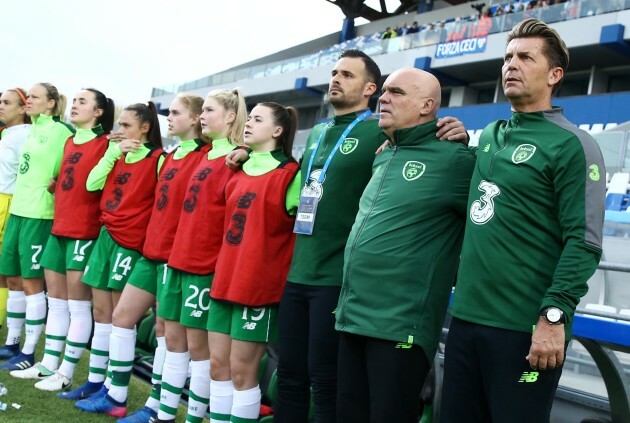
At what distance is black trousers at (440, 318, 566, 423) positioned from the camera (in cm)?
234

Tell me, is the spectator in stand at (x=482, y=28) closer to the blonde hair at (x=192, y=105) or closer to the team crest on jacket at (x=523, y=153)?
the blonde hair at (x=192, y=105)

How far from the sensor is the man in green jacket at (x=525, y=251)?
230cm

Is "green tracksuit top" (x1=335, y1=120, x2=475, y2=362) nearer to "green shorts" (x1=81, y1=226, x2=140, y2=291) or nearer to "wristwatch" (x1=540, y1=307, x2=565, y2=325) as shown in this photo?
"wristwatch" (x1=540, y1=307, x2=565, y2=325)

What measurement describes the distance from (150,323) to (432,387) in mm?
3617

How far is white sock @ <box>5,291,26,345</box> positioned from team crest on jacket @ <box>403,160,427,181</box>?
12.7ft

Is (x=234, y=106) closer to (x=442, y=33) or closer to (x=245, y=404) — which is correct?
(x=245, y=404)

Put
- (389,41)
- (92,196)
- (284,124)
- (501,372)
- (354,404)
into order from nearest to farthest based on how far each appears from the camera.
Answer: (501,372)
(354,404)
(284,124)
(92,196)
(389,41)

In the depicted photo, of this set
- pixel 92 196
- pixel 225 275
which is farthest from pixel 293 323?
pixel 92 196

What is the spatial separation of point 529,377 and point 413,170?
91 cm

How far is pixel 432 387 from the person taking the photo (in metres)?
4.05

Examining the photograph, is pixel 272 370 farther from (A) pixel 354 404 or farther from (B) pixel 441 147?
(B) pixel 441 147

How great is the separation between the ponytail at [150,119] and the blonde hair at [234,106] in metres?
0.76

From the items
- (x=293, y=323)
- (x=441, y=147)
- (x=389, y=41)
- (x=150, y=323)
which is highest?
(x=389, y=41)

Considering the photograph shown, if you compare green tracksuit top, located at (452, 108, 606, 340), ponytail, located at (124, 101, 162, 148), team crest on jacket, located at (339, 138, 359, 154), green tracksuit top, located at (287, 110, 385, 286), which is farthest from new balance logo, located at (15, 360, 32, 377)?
green tracksuit top, located at (452, 108, 606, 340)
